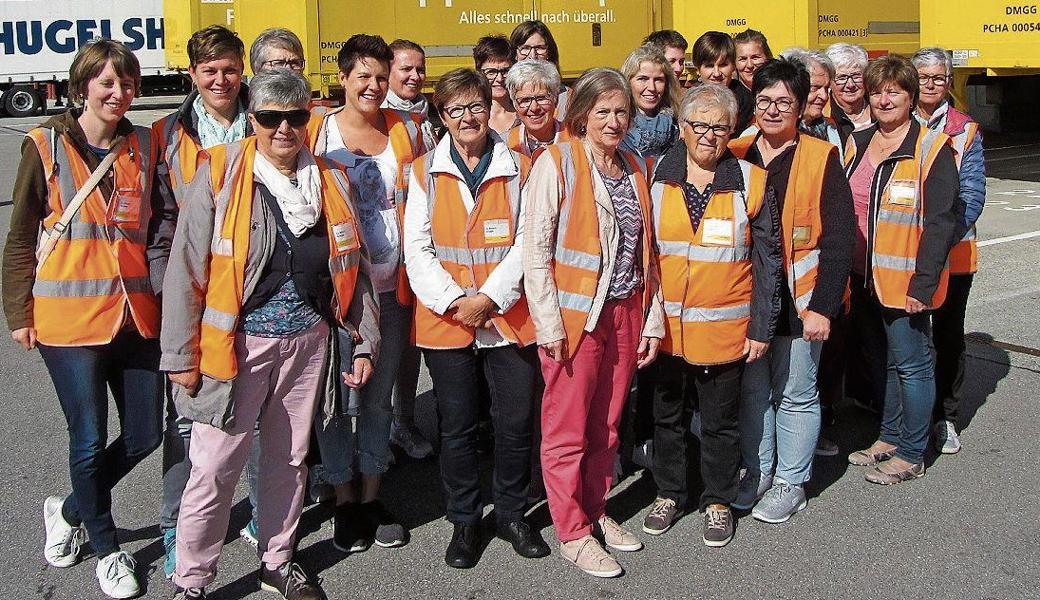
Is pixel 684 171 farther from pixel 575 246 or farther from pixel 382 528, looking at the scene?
pixel 382 528

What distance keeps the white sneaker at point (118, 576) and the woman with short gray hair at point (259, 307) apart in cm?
30

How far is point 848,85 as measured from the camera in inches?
201

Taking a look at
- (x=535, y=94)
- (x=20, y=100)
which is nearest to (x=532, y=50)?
(x=535, y=94)

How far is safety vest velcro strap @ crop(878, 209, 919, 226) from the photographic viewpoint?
4.46 meters

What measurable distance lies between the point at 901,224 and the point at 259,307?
8.81ft

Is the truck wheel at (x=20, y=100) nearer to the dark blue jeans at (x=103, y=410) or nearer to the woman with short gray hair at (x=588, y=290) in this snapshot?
the dark blue jeans at (x=103, y=410)

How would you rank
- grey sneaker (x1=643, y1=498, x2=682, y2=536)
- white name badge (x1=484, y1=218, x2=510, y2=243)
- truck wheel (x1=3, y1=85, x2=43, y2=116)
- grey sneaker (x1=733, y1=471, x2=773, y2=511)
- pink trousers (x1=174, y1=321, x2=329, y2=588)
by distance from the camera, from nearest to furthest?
1. pink trousers (x1=174, y1=321, x2=329, y2=588)
2. white name badge (x1=484, y1=218, x2=510, y2=243)
3. grey sneaker (x1=643, y1=498, x2=682, y2=536)
4. grey sneaker (x1=733, y1=471, x2=773, y2=511)
5. truck wheel (x1=3, y1=85, x2=43, y2=116)

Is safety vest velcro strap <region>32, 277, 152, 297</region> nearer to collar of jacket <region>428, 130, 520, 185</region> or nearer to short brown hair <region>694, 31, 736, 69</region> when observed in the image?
collar of jacket <region>428, 130, 520, 185</region>

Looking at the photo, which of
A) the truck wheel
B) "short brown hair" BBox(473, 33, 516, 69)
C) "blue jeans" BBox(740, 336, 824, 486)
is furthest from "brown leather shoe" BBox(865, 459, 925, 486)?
the truck wheel

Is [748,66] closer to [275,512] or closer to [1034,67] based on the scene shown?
[275,512]

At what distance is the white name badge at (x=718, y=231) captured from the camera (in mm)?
3908

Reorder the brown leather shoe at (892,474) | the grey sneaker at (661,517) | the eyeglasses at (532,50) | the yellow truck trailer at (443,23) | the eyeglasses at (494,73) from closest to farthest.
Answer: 1. the grey sneaker at (661,517)
2. the brown leather shoe at (892,474)
3. the eyeglasses at (494,73)
4. the eyeglasses at (532,50)
5. the yellow truck trailer at (443,23)

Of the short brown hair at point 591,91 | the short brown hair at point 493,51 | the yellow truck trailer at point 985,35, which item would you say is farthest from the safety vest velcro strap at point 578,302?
the yellow truck trailer at point 985,35

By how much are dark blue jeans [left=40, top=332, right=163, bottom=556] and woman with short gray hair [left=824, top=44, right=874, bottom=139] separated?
10.9 ft
